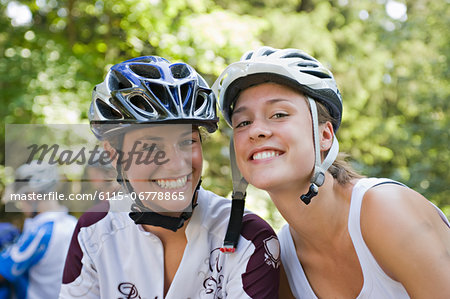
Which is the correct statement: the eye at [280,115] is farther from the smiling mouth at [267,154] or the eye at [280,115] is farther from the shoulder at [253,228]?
the shoulder at [253,228]

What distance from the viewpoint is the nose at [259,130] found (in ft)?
7.53

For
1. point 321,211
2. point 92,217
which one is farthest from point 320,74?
point 92,217

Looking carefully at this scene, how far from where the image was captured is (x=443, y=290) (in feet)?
6.53

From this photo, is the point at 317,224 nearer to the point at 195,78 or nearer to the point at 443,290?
the point at 443,290

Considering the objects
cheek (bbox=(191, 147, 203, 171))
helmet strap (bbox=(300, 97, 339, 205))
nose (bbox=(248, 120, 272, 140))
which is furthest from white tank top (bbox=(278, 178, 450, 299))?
cheek (bbox=(191, 147, 203, 171))

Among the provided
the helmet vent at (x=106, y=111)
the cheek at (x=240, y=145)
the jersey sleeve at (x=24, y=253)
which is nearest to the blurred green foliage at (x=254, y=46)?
the cheek at (x=240, y=145)

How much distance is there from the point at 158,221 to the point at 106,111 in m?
0.74

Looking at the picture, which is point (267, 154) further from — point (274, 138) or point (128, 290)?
point (128, 290)

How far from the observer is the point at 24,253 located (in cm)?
366

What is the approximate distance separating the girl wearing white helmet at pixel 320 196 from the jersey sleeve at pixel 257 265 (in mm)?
206

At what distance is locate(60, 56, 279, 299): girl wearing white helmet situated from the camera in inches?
91.0

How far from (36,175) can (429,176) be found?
31.1 ft

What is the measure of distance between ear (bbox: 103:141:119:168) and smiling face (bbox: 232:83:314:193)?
2.49 feet

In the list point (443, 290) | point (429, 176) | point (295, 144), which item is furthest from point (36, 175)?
point (429, 176)
